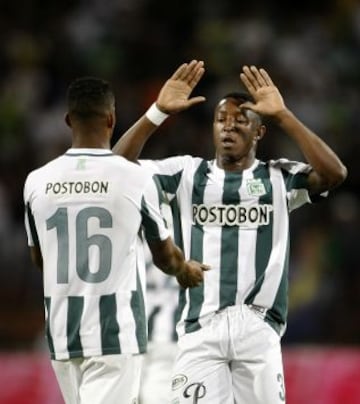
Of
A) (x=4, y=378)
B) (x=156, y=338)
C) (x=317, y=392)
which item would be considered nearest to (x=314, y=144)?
(x=156, y=338)

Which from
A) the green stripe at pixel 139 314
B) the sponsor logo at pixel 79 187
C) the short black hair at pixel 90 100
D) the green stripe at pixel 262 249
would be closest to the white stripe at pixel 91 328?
the green stripe at pixel 139 314

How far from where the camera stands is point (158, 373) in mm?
8531

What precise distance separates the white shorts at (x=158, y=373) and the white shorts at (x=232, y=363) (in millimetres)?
1119

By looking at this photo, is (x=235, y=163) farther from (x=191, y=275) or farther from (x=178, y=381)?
(x=178, y=381)

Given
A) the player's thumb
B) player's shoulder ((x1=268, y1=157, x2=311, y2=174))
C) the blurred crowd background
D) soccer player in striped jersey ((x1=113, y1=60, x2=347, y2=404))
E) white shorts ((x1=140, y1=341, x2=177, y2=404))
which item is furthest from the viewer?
the blurred crowd background

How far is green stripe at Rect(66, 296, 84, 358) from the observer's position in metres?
6.52

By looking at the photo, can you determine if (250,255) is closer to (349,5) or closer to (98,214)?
(98,214)

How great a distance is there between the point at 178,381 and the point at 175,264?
865 millimetres

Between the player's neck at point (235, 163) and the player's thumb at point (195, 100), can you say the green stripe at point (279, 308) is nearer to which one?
the player's neck at point (235, 163)

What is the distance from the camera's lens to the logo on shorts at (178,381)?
23.9 ft

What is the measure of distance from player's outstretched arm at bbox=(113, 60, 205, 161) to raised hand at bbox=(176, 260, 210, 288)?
0.84 m

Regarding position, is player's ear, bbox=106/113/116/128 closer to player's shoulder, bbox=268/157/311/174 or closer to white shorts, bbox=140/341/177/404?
player's shoulder, bbox=268/157/311/174

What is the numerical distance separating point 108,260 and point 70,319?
312 millimetres

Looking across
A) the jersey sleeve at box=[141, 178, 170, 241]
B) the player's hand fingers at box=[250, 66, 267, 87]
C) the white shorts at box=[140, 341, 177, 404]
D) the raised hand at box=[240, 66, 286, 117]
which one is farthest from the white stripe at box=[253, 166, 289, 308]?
the white shorts at box=[140, 341, 177, 404]
